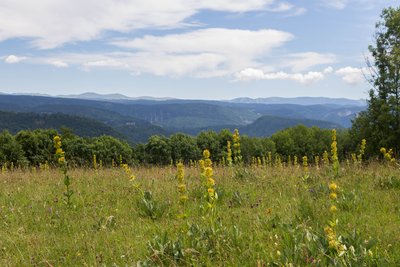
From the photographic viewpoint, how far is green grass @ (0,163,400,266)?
4160 mm

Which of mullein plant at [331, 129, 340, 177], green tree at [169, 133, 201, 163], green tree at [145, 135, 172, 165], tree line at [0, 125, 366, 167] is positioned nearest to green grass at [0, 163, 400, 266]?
mullein plant at [331, 129, 340, 177]

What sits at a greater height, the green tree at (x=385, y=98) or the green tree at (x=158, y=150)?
the green tree at (x=385, y=98)

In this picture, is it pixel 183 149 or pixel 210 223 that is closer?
pixel 210 223

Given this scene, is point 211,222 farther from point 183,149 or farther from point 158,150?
point 183,149

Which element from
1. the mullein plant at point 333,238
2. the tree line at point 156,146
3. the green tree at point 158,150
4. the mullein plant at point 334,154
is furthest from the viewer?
the green tree at point 158,150

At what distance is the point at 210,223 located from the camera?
196 inches

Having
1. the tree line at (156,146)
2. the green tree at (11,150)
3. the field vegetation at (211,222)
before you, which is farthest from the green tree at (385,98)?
the green tree at (11,150)

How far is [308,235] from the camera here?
4082mm

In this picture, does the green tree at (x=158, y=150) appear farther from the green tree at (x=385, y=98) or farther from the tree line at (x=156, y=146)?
the green tree at (x=385, y=98)

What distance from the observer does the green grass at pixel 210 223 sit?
13.6 feet

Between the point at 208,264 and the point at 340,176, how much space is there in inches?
245

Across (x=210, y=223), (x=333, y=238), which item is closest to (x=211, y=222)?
(x=210, y=223)

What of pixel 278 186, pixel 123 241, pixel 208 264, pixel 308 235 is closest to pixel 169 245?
pixel 208 264

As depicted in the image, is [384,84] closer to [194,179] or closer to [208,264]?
[194,179]
